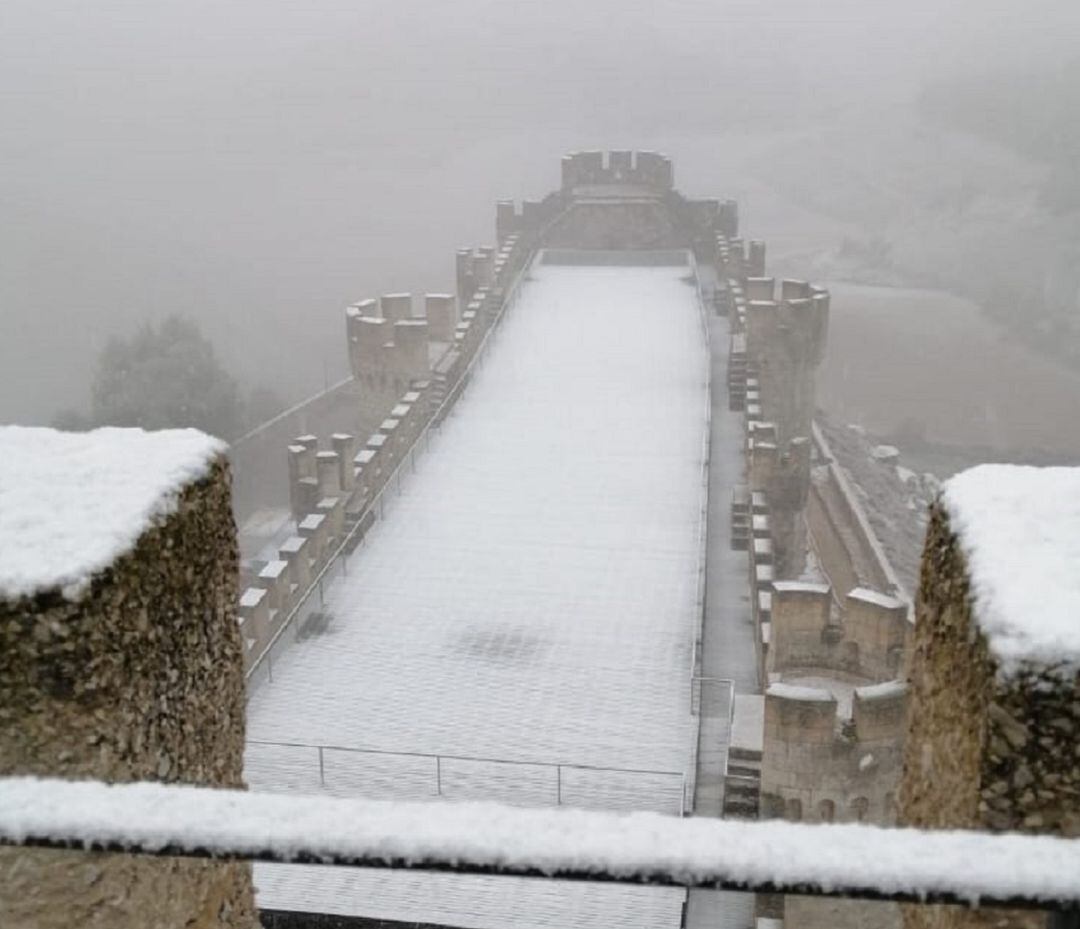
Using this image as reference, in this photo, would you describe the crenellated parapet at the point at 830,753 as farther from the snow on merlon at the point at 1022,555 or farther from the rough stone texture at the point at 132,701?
the snow on merlon at the point at 1022,555

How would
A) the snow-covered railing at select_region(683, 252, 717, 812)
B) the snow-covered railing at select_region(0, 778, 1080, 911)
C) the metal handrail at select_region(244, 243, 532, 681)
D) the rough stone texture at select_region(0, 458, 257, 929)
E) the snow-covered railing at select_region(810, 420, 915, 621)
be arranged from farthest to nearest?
→ the snow-covered railing at select_region(810, 420, 915, 621)
the metal handrail at select_region(244, 243, 532, 681)
the snow-covered railing at select_region(683, 252, 717, 812)
the rough stone texture at select_region(0, 458, 257, 929)
the snow-covered railing at select_region(0, 778, 1080, 911)

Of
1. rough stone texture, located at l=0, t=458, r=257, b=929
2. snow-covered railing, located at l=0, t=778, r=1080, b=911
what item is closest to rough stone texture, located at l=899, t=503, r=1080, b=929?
snow-covered railing, located at l=0, t=778, r=1080, b=911

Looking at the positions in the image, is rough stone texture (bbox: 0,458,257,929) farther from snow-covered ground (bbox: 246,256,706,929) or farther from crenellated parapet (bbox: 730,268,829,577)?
crenellated parapet (bbox: 730,268,829,577)

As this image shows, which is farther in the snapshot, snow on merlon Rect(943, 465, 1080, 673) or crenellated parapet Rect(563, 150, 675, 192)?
crenellated parapet Rect(563, 150, 675, 192)

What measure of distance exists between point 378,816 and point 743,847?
471mm

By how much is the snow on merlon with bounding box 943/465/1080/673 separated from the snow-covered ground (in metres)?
6.49

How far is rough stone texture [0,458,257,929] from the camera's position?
2.92 meters

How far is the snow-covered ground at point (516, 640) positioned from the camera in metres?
9.73

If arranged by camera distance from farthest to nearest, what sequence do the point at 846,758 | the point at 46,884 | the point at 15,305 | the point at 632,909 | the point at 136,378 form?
1. the point at 15,305
2. the point at 136,378
3. the point at 846,758
4. the point at 632,909
5. the point at 46,884

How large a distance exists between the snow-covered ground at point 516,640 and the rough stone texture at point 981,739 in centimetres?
633

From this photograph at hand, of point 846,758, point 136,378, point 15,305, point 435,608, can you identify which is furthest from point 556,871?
point 15,305

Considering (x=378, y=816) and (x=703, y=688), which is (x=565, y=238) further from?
(x=378, y=816)

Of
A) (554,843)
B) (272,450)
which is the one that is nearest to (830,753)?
(554,843)

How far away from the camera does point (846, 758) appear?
933 centimetres
